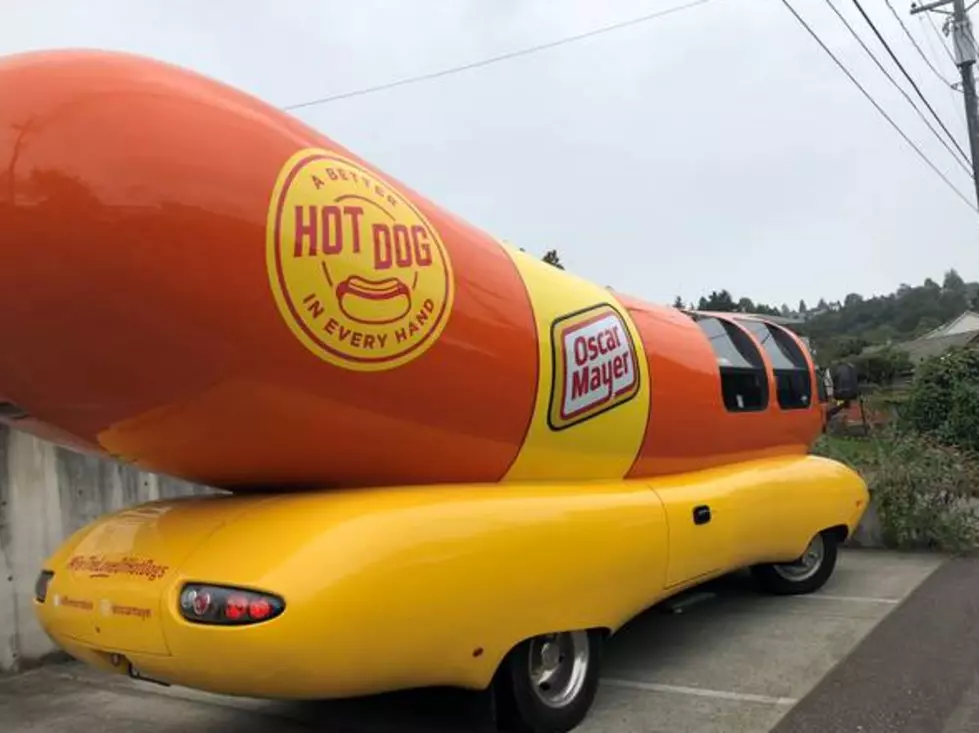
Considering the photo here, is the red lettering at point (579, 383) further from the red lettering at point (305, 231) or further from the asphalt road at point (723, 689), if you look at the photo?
the red lettering at point (305, 231)

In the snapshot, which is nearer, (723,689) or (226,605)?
(226,605)

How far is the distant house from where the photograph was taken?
45.9 meters

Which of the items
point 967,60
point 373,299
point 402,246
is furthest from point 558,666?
point 967,60

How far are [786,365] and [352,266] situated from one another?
4801 mm

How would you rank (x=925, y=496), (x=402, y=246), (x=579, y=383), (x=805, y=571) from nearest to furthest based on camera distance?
(x=402, y=246) → (x=579, y=383) → (x=805, y=571) → (x=925, y=496)

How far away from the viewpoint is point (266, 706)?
5391 mm

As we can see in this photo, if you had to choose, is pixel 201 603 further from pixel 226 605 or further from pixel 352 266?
pixel 352 266

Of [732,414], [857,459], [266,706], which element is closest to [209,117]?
[266,706]

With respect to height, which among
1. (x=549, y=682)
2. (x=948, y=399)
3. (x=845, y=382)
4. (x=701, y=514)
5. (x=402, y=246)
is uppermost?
(x=402, y=246)

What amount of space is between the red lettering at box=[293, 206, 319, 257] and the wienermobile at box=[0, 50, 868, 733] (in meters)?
0.01

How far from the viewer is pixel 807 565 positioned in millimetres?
7637

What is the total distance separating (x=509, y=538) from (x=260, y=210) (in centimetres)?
182

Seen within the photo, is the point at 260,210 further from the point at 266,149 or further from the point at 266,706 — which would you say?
the point at 266,706

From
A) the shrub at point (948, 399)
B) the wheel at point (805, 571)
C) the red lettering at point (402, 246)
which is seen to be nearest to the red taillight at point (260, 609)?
the red lettering at point (402, 246)
